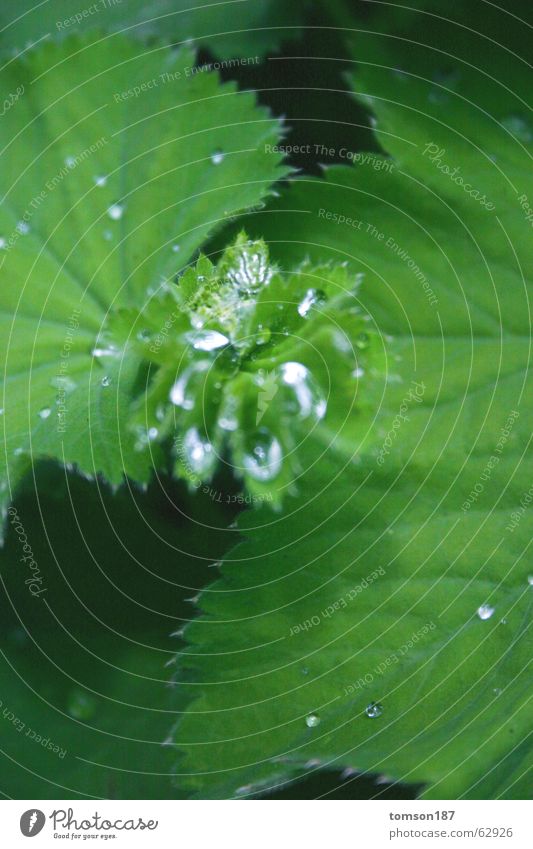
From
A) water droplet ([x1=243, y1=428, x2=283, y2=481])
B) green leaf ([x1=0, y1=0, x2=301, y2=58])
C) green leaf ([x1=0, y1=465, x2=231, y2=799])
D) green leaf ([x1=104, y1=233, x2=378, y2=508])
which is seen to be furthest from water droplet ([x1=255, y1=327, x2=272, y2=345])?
green leaf ([x1=0, y1=0, x2=301, y2=58])

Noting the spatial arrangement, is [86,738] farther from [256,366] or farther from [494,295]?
[494,295]

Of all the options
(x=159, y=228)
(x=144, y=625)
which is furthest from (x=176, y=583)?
(x=159, y=228)

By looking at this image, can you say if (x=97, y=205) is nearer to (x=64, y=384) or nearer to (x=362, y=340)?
(x=64, y=384)

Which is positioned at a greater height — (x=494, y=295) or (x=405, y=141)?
(x=405, y=141)

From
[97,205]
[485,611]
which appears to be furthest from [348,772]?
[97,205]

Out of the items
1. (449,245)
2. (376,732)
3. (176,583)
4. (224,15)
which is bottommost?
(376,732)

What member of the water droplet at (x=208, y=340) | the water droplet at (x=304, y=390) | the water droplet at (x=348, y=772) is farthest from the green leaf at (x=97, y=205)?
the water droplet at (x=348, y=772)
